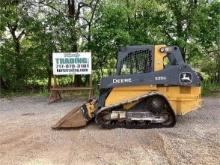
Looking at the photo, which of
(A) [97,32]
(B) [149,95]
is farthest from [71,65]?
(B) [149,95]

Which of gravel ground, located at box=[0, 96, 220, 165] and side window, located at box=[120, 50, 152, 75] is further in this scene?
side window, located at box=[120, 50, 152, 75]

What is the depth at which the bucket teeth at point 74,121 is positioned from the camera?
957cm

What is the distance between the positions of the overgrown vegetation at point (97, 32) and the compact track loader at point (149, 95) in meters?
5.26

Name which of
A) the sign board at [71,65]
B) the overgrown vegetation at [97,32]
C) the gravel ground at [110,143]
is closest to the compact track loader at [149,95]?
the gravel ground at [110,143]

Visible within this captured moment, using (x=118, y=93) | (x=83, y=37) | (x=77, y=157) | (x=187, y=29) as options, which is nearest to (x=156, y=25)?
(x=187, y=29)

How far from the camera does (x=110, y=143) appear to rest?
8055 millimetres

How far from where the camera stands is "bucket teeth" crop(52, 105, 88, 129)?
31.4 feet

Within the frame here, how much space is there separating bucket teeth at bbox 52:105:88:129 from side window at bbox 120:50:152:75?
118cm

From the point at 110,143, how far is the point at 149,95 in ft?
5.74

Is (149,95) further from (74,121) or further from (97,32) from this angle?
(97,32)

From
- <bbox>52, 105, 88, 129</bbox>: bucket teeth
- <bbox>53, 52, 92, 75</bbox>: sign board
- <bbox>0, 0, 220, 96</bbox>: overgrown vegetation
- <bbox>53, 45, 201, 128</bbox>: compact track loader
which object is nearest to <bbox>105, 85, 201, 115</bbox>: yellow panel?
<bbox>53, 45, 201, 128</bbox>: compact track loader

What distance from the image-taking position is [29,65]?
17.5m

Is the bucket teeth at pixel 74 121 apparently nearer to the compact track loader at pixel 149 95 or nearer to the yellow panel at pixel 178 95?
the compact track loader at pixel 149 95

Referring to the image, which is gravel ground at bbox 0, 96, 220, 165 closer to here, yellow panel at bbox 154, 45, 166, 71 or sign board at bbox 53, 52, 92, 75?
yellow panel at bbox 154, 45, 166, 71
